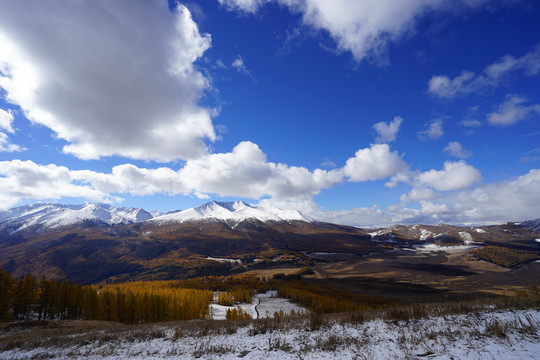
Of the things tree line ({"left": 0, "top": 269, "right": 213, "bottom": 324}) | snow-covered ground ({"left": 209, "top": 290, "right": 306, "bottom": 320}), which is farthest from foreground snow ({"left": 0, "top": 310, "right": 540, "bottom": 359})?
snow-covered ground ({"left": 209, "top": 290, "right": 306, "bottom": 320})

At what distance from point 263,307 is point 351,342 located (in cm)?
12944

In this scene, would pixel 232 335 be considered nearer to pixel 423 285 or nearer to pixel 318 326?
pixel 318 326

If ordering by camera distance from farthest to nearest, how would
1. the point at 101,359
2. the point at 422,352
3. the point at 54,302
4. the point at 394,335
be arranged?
the point at 54,302 < the point at 101,359 < the point at 394,335 < the point at 422,352

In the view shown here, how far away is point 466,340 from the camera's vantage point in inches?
405

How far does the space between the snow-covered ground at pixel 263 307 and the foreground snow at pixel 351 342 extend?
99.4 metres

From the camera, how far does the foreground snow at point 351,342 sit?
9.62m

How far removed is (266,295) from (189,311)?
79.4m

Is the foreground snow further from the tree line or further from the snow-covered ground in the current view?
the snow-covered ground

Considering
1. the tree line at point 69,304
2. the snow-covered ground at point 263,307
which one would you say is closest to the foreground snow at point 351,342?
the tree line at point 69,304

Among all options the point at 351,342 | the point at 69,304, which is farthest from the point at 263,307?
the point at 351,342

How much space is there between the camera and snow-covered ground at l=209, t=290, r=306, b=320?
109956 mm

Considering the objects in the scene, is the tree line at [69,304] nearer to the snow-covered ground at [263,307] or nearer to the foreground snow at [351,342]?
the snow-covered ground at [263,307]

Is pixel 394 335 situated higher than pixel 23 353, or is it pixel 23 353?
pixel 394 335

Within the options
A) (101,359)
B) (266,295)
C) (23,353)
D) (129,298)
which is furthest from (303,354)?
(266,295)
